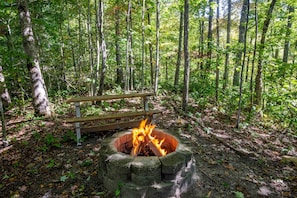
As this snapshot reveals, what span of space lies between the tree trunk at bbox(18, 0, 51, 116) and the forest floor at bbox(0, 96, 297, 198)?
1.88 ft

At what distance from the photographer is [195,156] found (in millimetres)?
4215

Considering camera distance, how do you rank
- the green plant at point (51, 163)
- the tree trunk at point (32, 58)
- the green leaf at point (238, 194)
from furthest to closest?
the tree trunk at point (32, 58), the green plant at point (51, 163), the green leaf at point (238, 194)

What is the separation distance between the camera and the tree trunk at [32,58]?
5.56 metres

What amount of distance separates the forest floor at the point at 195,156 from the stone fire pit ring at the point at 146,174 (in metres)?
0.22

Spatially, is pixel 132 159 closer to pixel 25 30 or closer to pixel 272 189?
pixel 272 189

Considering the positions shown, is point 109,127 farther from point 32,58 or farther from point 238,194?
point 238,194

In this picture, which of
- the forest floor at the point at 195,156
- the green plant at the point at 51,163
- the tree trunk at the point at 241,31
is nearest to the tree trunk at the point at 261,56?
the tree trunk at the point at 241,31

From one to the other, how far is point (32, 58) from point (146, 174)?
497cm

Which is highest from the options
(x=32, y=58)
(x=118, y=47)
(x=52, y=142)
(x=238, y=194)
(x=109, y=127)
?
(x=118, y=47)

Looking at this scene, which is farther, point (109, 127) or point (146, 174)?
point (109, 127)

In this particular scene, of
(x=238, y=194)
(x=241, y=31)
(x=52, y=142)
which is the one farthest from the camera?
(x=241, y=31)

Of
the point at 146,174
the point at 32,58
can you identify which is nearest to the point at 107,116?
the point at 146,174

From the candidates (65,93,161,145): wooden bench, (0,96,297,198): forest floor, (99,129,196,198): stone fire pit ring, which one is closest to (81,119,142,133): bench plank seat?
(65,93,161,145): wooden bench

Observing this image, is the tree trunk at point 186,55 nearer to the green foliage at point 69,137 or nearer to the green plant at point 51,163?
the green foliage at point 69,137
